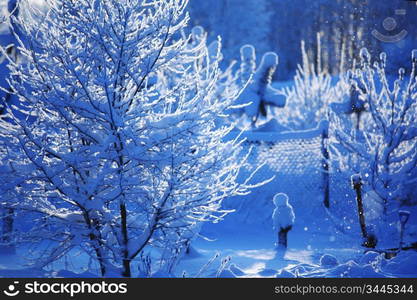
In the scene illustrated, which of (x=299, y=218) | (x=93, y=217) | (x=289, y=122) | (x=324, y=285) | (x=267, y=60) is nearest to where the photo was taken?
(x=324, y=285)

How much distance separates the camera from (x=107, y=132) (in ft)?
17.3

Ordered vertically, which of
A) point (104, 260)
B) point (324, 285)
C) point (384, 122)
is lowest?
point (324, 285)

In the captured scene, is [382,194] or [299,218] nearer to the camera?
[382,194]

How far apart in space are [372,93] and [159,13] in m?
5.96

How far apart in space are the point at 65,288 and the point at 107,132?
1.54m

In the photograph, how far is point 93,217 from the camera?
548cm

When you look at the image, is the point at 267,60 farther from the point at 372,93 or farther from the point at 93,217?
the point at 93,217

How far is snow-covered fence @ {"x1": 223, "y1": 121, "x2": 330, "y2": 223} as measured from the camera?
11.9 metres

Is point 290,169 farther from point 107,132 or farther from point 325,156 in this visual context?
point 107,132

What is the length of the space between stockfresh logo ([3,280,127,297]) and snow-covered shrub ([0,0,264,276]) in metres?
0.49

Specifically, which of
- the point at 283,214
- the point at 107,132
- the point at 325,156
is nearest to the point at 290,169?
the point at 325,156

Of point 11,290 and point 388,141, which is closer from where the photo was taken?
point 11,290

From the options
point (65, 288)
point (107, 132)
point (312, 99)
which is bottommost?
point (65, 288)

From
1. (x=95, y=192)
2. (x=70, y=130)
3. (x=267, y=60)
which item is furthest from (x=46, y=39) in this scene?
(x=267, y=60)
